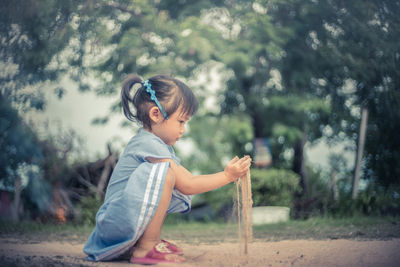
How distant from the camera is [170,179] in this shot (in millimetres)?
1854

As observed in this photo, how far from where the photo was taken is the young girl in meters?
1.79

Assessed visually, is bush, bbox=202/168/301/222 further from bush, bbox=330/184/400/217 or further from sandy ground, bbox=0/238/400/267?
sandy ground, bbox=0/238/400/267

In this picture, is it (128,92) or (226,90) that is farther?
(226,90)

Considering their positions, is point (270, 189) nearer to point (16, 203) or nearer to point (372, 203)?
point (372, 203)

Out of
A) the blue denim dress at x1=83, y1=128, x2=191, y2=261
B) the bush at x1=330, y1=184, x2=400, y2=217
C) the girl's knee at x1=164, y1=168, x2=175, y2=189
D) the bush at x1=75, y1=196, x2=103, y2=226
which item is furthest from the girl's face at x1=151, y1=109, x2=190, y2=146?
the bush at x1=75, y1=196, x2=103, y2=226

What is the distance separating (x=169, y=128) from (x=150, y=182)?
409 millimetres

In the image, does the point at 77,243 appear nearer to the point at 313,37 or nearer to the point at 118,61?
the point at 118,61

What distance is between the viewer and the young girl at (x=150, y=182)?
179 centimetres

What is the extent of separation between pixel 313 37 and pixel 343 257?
324cm

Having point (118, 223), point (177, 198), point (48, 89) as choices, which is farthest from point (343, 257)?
point (48, 89)

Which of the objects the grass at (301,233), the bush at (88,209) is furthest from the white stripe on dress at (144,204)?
the bush at (88,209)

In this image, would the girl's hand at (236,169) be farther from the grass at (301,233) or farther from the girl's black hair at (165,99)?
the grass at (301,233)

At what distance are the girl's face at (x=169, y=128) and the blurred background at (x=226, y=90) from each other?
1882 millimetres

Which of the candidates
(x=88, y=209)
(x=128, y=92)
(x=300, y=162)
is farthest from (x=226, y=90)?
(x=128, y=92)
